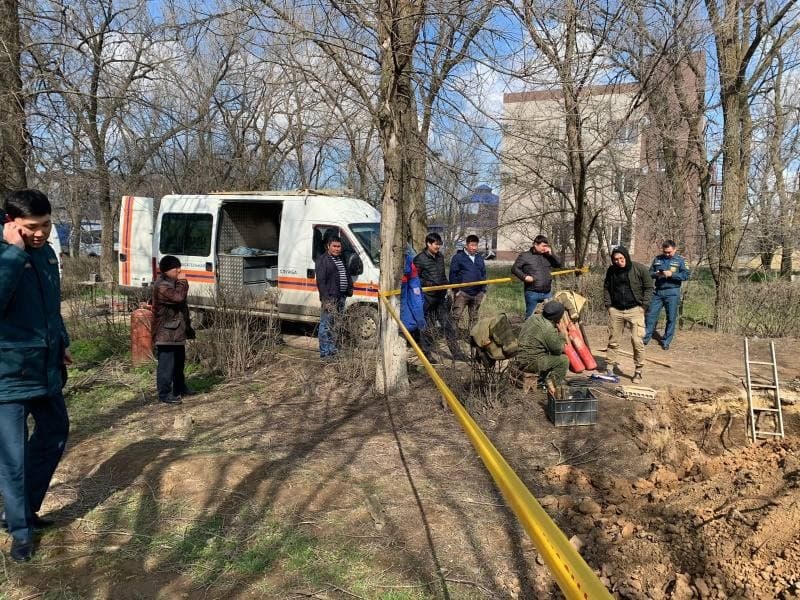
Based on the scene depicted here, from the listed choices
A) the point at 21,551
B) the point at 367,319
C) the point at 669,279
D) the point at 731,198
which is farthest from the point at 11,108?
the point at 731,198

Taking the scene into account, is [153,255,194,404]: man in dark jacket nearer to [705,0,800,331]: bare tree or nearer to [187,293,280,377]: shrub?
[187,293,280,377]: shrub

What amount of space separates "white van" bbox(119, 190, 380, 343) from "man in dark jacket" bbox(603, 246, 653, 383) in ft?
10.5

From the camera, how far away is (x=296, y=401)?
620 centimetres

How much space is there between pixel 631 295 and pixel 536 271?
1.27 metres

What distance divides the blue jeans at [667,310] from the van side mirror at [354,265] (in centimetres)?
431

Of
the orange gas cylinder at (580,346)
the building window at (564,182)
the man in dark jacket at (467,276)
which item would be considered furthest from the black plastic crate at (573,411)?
the building window at (564,182)

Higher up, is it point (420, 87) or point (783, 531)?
point (420, 87)

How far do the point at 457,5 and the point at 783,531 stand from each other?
15.6ft

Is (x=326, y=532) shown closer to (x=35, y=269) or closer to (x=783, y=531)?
(x=35, y=269)

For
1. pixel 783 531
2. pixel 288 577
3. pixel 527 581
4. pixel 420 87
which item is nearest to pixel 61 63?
pixel 420 87

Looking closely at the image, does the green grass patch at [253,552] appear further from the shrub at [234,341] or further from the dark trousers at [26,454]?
the shrub at [234,341]

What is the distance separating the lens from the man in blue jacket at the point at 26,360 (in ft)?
9.61

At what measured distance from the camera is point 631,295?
7.21m

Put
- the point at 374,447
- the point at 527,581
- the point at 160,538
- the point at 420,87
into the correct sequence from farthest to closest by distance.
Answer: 1. the point at 420,87
2. the point at 374,447
3. the point at 160,538
4. the point at 527,581
